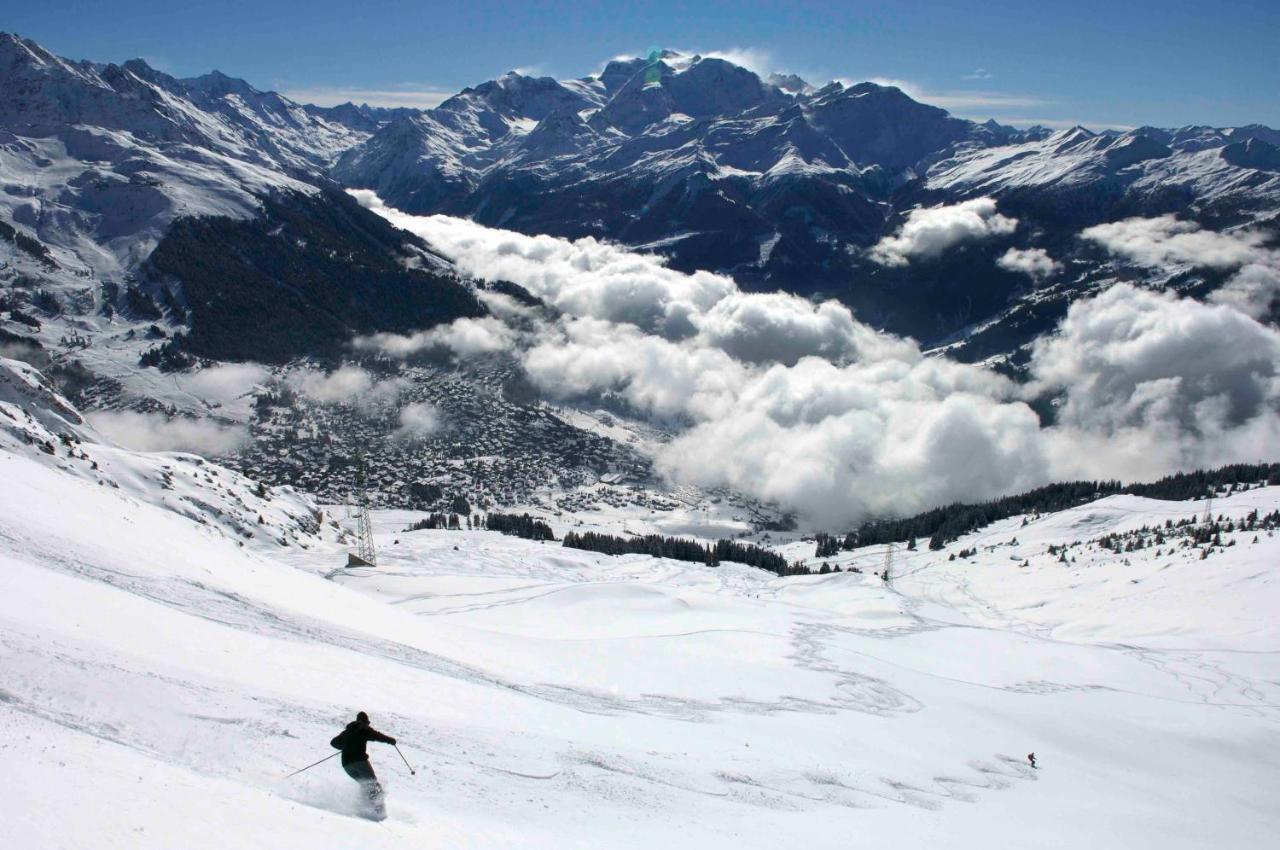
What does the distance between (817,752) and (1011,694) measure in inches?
1083

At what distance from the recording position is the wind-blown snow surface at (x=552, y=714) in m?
17.4

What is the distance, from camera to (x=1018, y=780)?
3806 cm

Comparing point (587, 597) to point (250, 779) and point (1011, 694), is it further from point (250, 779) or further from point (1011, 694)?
point (250, 779)

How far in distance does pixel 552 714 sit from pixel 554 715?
0.43 feet

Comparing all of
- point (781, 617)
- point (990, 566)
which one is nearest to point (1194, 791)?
Result: point (781, 617)

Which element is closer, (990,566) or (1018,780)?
(1018,780)

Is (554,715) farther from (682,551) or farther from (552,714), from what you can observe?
(682,551)

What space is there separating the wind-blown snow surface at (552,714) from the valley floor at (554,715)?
0.15 m

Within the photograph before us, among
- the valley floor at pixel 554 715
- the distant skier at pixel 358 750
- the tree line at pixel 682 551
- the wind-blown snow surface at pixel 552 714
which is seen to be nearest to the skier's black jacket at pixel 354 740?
the distant skier at pixel 358 750

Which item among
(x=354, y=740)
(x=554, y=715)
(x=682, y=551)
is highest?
(x=354, y=740)

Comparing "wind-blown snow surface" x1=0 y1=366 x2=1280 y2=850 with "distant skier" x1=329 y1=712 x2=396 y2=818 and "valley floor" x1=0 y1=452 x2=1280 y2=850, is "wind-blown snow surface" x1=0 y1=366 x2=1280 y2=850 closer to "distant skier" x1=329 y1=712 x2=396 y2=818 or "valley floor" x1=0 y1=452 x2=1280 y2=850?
"valley floor" x1=0 y1=452 x2=1280 y2=850

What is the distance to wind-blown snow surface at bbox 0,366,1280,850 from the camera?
1741 centimetres

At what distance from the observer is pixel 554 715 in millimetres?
31938

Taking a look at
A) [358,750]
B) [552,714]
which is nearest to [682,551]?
[552,714]
